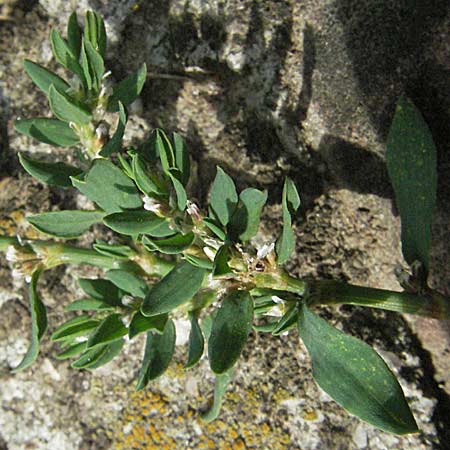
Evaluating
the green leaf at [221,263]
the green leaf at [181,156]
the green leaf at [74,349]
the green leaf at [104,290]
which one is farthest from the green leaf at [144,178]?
Answer: the green leaf at [74,349]

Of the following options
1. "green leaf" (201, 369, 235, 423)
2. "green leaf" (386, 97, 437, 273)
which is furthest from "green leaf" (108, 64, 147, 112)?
"green leaf" (201, 369, 235, 423)

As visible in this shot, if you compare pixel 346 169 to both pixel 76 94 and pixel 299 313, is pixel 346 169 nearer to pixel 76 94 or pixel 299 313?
pixel 299 313

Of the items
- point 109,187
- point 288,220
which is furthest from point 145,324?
point 288,220

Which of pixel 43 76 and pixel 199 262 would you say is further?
pixel 43 76

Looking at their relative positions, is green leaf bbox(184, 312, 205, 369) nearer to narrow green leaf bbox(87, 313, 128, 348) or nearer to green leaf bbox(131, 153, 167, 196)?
narrow green leaf bbox(87, 313, 128, 348)

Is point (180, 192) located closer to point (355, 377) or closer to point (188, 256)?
point (188, 256)

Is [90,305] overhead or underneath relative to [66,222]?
underneath

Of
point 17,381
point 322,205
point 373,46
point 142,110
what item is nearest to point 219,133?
point 142,110
